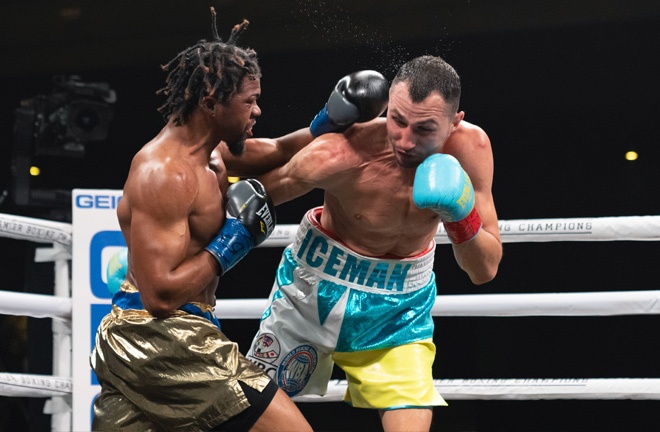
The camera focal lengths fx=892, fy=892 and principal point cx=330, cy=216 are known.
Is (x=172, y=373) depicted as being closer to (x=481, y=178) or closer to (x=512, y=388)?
(x=481, y=178)

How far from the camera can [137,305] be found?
6.14ft

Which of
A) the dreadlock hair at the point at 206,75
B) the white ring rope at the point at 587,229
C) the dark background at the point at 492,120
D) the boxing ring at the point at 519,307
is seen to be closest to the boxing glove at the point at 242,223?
the dreadlock hair at the point at 206,75

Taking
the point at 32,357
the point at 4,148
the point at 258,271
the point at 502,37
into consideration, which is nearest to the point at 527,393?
the point at 32,357


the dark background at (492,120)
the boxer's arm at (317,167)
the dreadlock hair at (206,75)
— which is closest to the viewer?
the dreadlock hair at (206,75)

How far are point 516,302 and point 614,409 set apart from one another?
9.09 ft

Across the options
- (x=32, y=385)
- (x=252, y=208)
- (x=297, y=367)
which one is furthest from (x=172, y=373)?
(x=32, y=385)

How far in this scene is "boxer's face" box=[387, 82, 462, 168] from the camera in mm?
1954

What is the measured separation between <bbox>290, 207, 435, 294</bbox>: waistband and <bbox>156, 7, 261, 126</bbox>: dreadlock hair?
476 mm

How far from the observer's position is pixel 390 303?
7.07 ft

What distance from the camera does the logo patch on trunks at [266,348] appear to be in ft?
7.33

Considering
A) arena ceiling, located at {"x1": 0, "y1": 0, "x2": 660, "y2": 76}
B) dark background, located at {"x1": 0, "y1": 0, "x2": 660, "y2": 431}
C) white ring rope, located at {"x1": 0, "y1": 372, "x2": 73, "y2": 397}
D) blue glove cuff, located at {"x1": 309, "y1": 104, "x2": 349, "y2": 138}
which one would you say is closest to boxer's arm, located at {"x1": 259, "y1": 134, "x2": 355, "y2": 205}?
blue glove cuff, located at {"x1": 309, "y1": 104, "x2": 349, "y2": 138}

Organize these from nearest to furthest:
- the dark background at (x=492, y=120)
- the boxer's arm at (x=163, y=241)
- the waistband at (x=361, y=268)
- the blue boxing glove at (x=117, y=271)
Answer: the boxer's arm at (x=163, y=241) → the waistband at (x=361, y=268) → the blue boxing glove at (x=117, y=271) → the dark background at (x=492, y=120)

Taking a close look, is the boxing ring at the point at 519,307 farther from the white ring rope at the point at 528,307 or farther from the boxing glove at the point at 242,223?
the boxing glove at the point at 242,223

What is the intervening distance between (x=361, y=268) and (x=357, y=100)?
0.41 meters
